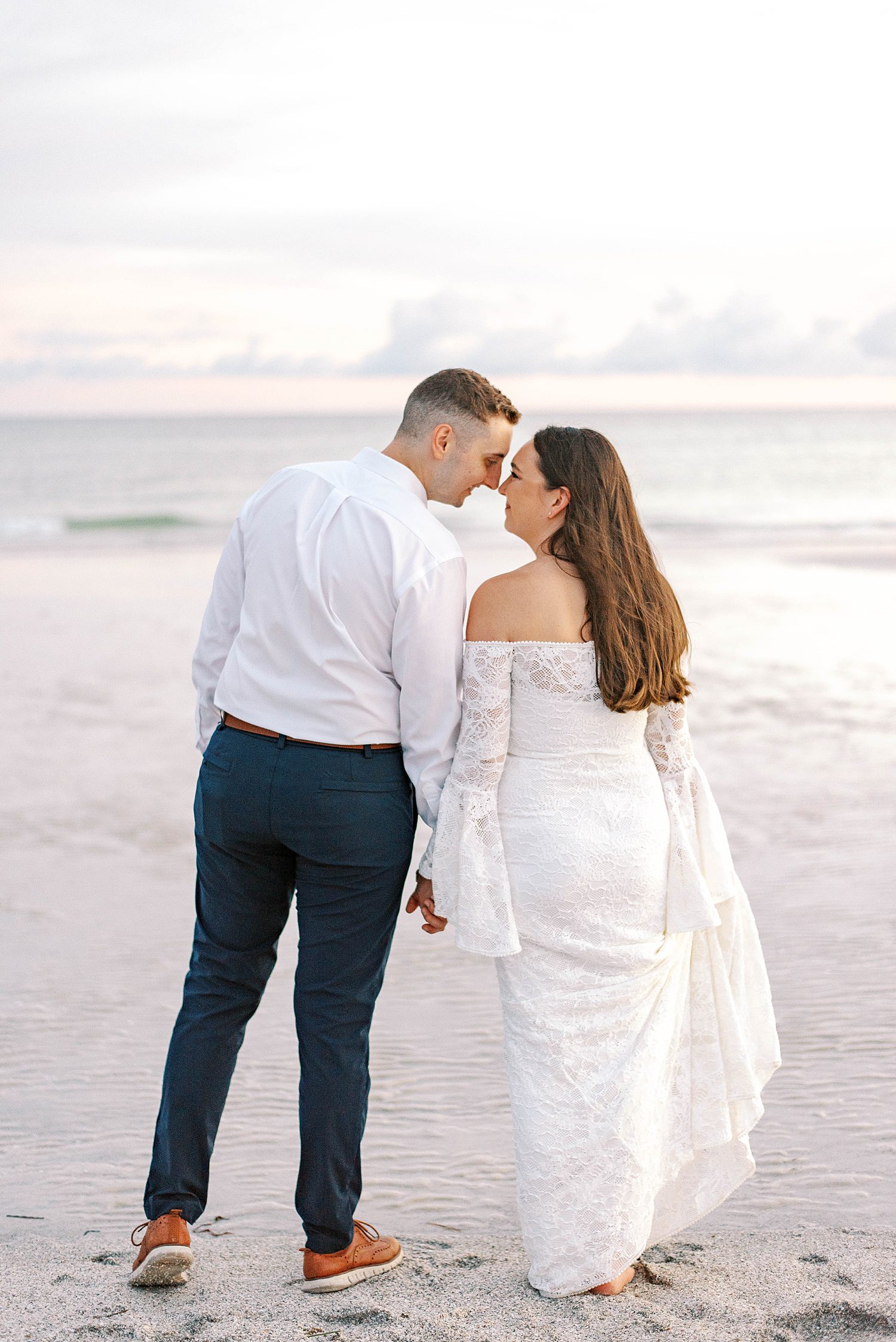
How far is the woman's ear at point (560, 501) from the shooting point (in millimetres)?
2693

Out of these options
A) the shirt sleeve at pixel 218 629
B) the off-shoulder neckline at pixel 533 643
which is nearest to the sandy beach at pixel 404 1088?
the shirt sleeve at pixel 218 629

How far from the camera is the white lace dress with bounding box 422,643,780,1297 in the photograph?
8.54 ft

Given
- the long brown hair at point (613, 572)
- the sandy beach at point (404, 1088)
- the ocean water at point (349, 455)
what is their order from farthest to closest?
the ocean water at point (349, 455) → the long brown hair at point (613, 572) → the sandy beach at point (404, 1088)

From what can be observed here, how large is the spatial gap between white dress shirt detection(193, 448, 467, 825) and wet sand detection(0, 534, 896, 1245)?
47.9 inches

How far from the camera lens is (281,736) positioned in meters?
2.58

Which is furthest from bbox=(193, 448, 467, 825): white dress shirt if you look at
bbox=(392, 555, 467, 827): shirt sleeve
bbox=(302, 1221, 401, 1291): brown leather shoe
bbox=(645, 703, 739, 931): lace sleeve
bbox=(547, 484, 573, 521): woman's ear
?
bbox=(302, 1221, 401, 1291): brown leather shoe

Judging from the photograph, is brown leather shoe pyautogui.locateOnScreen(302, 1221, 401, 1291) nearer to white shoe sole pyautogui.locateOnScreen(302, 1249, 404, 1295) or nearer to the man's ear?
white shoe sole pyautogui.locateOnScreen(302, 1249, 404, 1295)

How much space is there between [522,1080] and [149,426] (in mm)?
76013

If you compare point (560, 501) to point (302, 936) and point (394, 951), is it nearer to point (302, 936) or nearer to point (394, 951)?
point (302, 936)

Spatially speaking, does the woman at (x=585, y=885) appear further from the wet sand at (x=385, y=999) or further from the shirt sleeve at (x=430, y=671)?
the wet sand at (x=385, y=999)

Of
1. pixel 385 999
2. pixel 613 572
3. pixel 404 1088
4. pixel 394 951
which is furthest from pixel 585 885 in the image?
pixel 394 951

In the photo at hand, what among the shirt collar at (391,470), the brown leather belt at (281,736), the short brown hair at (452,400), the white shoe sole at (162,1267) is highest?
the short brown hair at (452,400)

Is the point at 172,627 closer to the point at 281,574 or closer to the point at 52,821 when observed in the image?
the point at 52,821

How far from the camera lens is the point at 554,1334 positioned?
2422 millimetres
